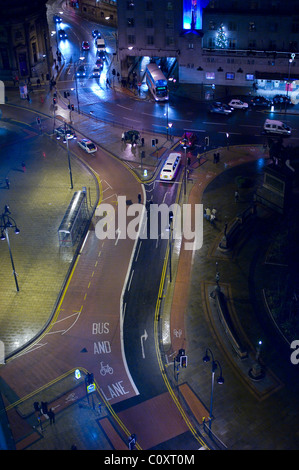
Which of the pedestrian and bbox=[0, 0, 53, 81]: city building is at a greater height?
bbox=[0, 0, 53, 81]: city building

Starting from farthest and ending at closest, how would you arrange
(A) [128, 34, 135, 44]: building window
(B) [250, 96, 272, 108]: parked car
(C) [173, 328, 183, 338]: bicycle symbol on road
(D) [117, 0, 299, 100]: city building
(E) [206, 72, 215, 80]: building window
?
(A) [128, 34, 135, 44]: building window, (E) [206, 72, 215, 80]: building window, (B) [250, 96, 272, 108]: parked car, (D) [117, 0, 299, 100]: city building, (C) [173, 328, 183, 338]: bicycle symbol on road

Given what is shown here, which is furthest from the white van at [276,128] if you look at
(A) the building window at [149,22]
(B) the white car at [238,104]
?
(A) the building window at [149,22]

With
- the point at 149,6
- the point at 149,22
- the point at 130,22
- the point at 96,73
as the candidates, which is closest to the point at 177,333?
the point at 149,22

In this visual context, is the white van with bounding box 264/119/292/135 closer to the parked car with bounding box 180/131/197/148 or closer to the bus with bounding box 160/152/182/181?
the parked car with bounding box 180/131/197/148

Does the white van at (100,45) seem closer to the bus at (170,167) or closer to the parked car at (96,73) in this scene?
the parked car at (96,73)

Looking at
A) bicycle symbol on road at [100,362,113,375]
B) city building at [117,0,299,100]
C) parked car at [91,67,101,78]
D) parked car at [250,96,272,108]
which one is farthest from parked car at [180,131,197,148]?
bicycle symbol on road at [100,362,113,375]
